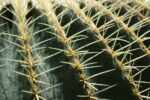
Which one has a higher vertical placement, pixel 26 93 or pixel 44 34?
pixel 44 34

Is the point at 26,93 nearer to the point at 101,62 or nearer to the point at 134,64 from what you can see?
the point at 101,62

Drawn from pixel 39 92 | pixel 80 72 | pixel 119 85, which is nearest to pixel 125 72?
pixel 119 85

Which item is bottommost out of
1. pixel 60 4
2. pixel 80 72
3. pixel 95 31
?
pixel 80 72

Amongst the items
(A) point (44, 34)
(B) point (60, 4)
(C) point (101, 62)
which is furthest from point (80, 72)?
(B) point (60, 4)

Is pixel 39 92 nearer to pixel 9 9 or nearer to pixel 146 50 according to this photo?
pixel 9 9

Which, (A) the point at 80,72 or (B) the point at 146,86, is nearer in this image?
(A) the point at 80,72

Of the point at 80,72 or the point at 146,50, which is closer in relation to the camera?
the point at 80,72
